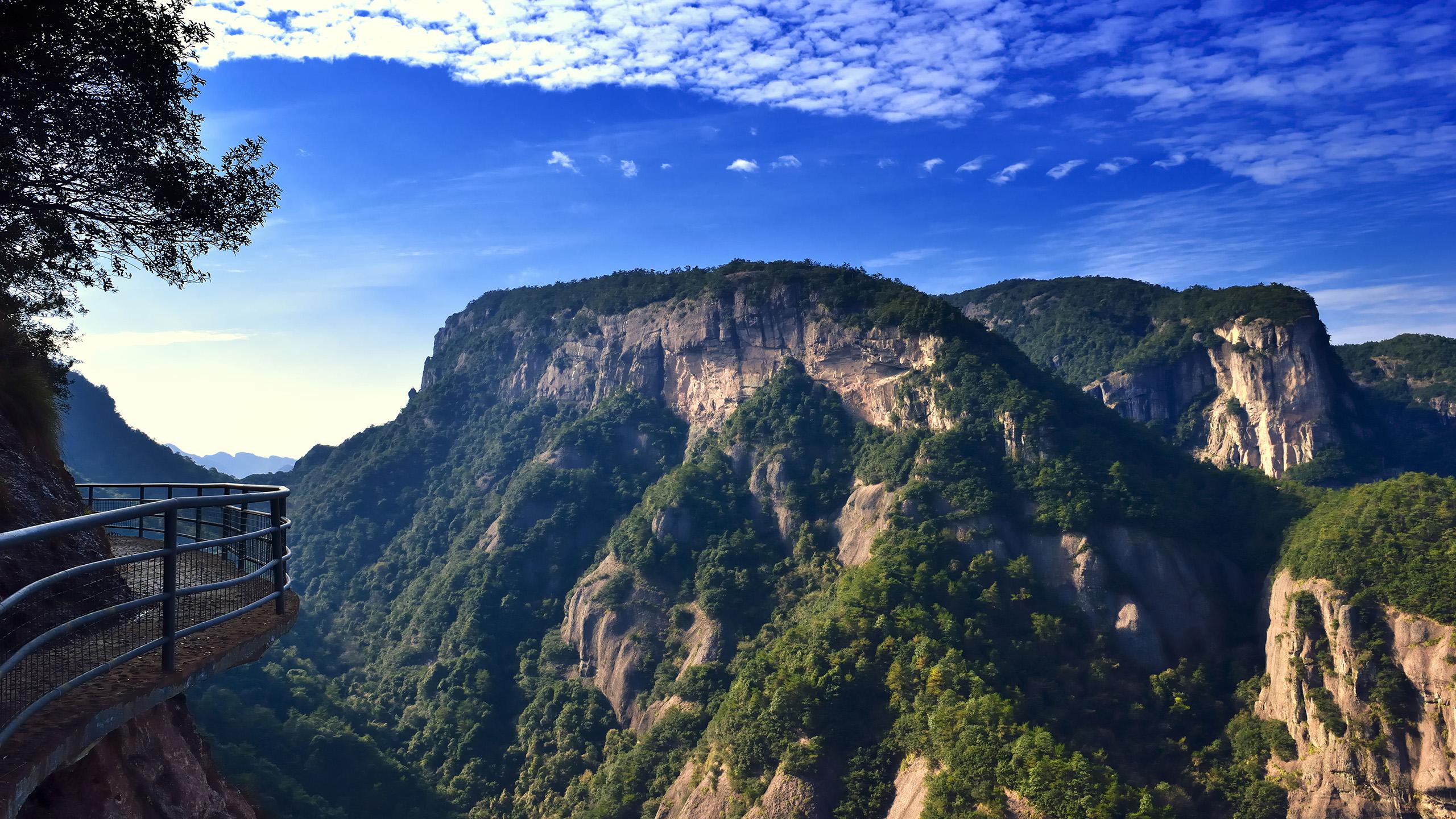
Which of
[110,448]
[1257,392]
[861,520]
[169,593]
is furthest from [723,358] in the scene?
[169,593]

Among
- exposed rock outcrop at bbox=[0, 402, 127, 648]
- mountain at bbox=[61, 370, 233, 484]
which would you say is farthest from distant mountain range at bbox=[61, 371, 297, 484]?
exposed rock outcrop at bbox=[0, 402, 127, 648]

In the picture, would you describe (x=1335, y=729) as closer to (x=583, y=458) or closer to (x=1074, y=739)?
(x=1074, y=739)

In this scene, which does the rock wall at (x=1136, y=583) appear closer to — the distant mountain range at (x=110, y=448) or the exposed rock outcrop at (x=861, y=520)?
the exposed rock outcrop at (x=861, y=520)

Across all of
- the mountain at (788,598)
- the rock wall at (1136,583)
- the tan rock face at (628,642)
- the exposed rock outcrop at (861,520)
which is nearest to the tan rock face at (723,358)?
the mountain at (788,598)

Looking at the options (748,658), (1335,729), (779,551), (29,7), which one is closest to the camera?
(29,7)

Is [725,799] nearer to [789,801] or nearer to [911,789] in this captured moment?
[789,801]

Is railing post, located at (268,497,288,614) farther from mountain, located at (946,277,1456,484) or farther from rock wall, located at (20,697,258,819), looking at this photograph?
mountain, located at (946,277,1456,484)

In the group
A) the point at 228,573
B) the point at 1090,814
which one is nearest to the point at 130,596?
the point at 228,573
